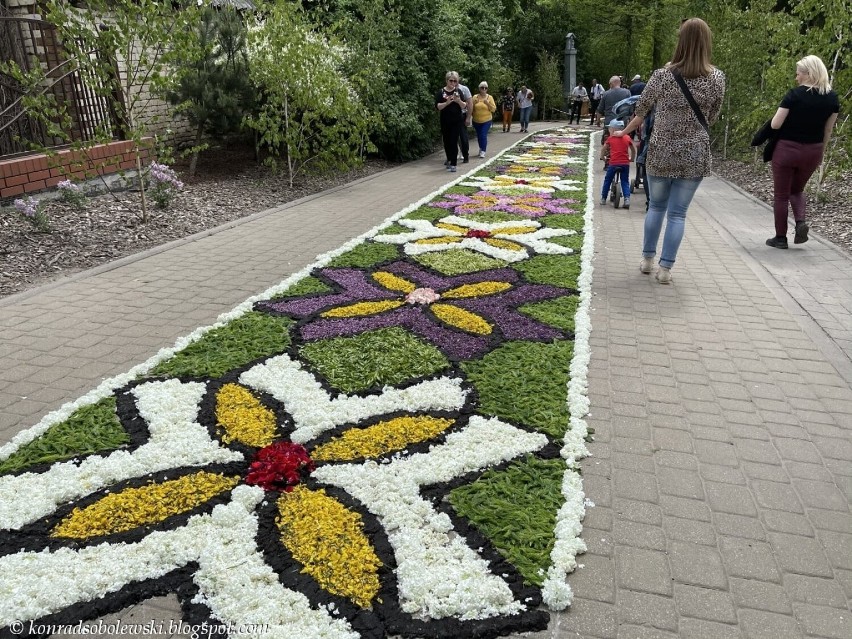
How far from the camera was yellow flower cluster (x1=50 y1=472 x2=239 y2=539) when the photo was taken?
2.74 meters

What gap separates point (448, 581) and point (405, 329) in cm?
270

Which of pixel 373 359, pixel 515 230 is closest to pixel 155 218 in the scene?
pixel 515 230

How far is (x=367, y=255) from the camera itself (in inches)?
280

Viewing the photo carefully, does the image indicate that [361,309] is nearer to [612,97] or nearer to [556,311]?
[556,311]

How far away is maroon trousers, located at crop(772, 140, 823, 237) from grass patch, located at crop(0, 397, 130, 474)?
7099mm

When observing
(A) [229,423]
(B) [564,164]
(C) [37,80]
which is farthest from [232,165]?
(A) [229,423]

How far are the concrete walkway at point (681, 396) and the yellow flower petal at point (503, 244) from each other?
100 centimetres

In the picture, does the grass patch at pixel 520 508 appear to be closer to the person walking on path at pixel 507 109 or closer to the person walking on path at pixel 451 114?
the person walking on path at pixel 451 114

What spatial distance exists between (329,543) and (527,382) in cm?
188

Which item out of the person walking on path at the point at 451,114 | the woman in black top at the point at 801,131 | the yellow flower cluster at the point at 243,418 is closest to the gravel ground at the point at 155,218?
the woman in black top at the point at 801,131

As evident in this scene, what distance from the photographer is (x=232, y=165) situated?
516 inches

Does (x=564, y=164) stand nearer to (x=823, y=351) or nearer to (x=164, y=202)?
(x=164, y=202)

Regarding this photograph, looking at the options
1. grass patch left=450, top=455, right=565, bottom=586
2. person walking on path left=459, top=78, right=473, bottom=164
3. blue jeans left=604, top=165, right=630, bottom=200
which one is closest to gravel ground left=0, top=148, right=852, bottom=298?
blue jeans left=604, top=165, right=630, bottom=200

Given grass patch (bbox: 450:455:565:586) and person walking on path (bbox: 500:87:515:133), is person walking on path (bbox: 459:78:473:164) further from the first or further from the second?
grass patch (bbox: 450:455:565:586)
